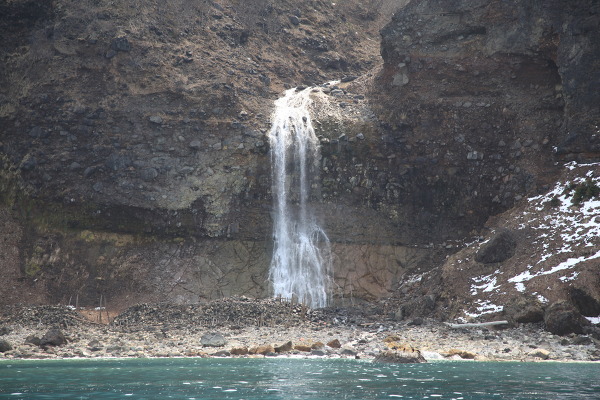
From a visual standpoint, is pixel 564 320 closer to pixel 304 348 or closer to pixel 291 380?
pixel 304 348

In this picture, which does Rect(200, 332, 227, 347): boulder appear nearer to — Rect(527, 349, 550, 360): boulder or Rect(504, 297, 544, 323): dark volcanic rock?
Rect(504, 297, 544, 323): dark volcanic rock

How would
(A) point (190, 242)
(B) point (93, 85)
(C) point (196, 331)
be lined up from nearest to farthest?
(C) point (196, 331)
(A) point (190, 242)
(B) point (93, 85)

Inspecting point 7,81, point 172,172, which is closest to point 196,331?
point 172,172

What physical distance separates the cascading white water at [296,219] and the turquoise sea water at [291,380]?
13.3 metres

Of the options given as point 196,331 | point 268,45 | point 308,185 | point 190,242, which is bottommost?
point 196,331

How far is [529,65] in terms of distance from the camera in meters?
42.0

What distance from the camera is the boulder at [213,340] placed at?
30.0 m

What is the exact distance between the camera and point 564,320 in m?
27.7

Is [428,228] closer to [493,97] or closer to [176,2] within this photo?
[493,97]

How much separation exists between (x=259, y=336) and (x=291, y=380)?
Answer: 10797 millimetres

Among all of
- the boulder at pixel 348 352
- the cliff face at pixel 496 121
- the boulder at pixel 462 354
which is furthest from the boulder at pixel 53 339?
the cliff face at pixel 496 121

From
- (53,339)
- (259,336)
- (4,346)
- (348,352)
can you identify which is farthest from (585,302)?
(4,346)

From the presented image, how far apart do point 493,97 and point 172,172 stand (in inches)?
780

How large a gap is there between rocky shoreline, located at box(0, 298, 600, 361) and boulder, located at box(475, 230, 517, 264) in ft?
16.2
